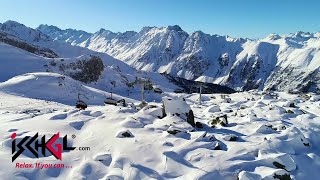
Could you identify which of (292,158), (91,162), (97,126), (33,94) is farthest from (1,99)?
(292,158)

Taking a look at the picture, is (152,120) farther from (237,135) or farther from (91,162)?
(91,162)

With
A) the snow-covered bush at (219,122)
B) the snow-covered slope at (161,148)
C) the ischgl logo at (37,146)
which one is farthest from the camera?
the snow-covered bush at (219,122)

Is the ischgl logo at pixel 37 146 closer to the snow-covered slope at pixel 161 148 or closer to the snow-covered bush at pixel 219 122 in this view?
the snow-covered slope at pixel 161 148

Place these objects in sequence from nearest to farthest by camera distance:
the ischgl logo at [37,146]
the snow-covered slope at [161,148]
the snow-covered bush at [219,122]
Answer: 1. the snow-covered slope at [161,148]
2. the ischgl logo at [37,146]
3. the snow-covered bush at [219,122]

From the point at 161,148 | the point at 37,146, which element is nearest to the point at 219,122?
the point at 161,148

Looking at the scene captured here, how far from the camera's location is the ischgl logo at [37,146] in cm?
1845

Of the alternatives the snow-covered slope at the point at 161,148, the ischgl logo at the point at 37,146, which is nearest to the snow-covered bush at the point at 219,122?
the snow-covered slope at the point at 161,148

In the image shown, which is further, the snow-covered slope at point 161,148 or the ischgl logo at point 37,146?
the ischgl logo at point 37,146

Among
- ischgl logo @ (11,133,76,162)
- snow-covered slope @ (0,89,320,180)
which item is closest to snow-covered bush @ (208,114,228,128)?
snow-covered slope @ (0,89,320,180)

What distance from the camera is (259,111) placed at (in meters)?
33.7

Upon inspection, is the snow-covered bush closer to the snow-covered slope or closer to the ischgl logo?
the snow-covered slope

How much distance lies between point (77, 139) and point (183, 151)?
22.2 feet

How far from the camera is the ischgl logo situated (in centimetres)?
1845

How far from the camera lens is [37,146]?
1909 centimetres
